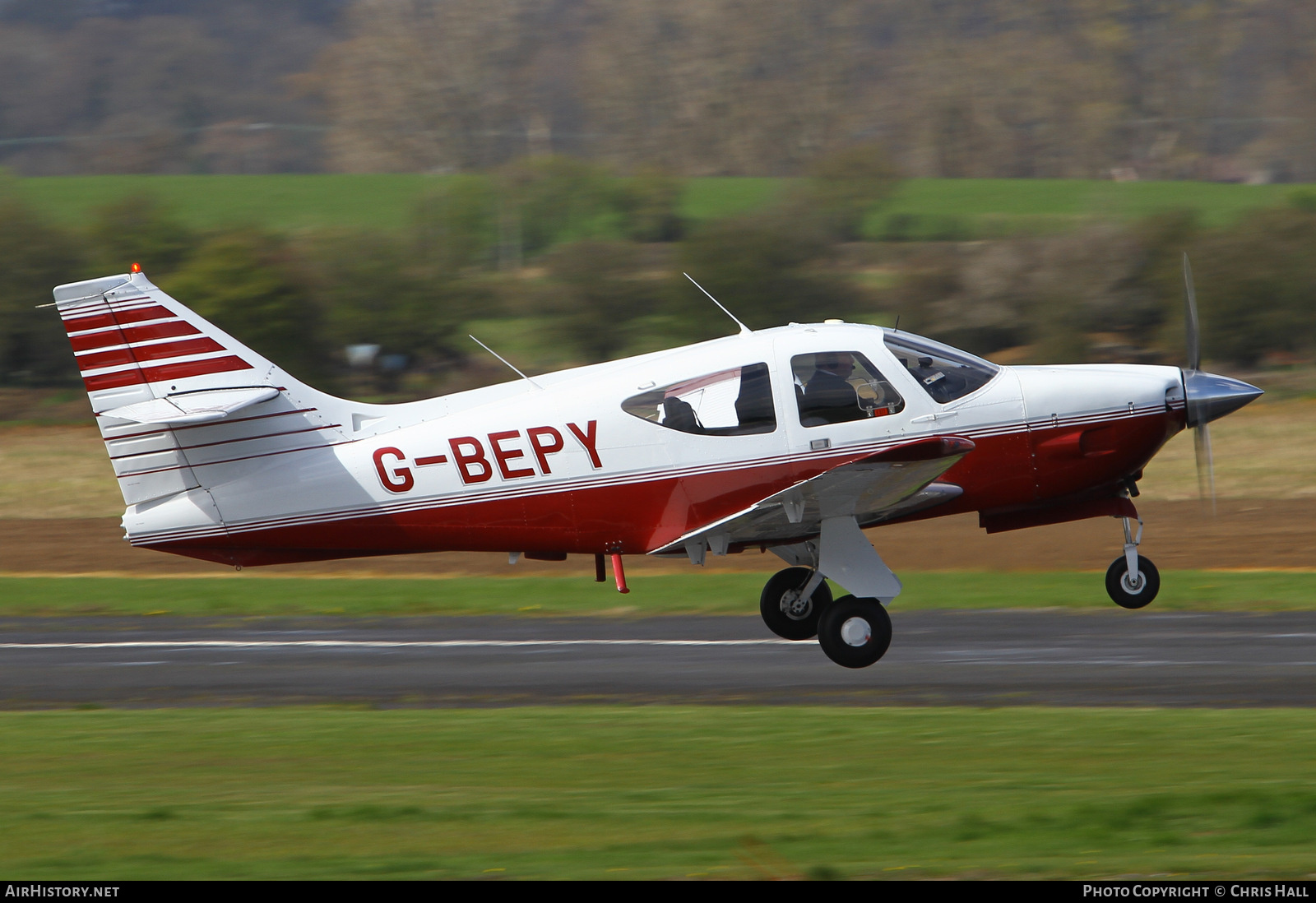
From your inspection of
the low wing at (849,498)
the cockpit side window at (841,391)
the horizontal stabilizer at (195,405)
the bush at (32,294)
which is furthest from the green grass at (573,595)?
the bush at (32,294)

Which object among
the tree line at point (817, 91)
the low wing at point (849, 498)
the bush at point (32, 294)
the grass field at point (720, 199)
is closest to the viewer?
the low wing at point (849, 498)

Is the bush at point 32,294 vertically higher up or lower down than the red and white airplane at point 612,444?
higher up

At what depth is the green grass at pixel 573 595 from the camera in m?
16.3

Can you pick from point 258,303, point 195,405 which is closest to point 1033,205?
point 258,303

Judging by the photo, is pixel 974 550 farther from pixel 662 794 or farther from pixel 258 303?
pixel 258 303

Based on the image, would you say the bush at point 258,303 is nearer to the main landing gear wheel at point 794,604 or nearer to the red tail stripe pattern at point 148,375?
the red tail stripe pattern at point 148,375

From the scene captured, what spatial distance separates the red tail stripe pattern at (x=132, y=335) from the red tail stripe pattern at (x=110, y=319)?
5 cm

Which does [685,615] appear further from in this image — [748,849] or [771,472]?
[748,849]

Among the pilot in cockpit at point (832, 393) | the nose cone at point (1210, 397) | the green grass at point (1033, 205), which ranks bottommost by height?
→ the nose cone at point (1210, 397)

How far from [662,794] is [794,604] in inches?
185

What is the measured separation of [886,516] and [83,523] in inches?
687

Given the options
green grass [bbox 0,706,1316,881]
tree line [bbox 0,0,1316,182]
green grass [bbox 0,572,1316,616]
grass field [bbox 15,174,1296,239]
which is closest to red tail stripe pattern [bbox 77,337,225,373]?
green grass [bbox 0,706,1316,881]

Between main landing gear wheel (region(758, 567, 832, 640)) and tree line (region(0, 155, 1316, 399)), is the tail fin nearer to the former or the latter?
main landing gear wheel (region(758, 567, 832, 640))

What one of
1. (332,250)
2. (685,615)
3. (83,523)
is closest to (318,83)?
(332,250)
